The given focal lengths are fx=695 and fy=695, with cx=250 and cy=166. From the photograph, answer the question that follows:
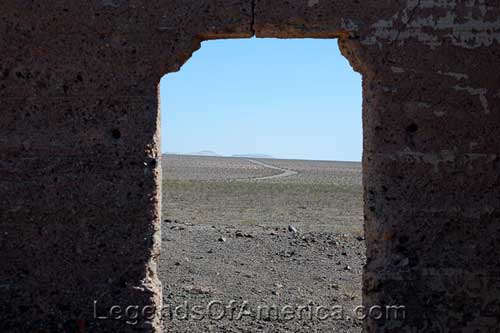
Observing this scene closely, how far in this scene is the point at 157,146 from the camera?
16.4 ft

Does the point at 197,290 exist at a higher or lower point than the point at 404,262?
lower

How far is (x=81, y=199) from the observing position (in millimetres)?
4949

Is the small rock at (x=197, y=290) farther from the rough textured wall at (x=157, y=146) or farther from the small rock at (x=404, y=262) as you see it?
the small rock at (x=404, y=262)

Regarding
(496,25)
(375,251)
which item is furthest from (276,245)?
(496,25)

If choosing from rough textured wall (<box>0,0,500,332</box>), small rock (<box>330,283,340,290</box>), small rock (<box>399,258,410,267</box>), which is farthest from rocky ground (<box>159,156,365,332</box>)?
small rock (<box>399,258,410,267</box>)

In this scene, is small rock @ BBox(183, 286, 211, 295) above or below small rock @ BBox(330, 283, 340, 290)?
above

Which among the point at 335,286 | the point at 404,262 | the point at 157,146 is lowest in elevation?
the point at 335,286

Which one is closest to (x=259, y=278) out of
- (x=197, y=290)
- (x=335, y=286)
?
(x=335, y=286)

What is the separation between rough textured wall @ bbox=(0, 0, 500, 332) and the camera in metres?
4.87

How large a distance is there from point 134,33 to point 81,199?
1235mm

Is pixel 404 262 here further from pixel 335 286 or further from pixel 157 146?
pixel 335 286

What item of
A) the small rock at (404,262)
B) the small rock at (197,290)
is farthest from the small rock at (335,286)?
the small rock at (404,262)

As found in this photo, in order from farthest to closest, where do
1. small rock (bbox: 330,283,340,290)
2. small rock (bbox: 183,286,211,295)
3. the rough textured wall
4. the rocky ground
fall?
small rock (bbox: 330,283,340,290) → small rock (bbox: 183,286,211,295) → the rocky ground → the rough textured wall

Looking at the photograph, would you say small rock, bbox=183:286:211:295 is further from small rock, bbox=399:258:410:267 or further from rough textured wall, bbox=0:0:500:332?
small rock, bbox=399:258:410:267
